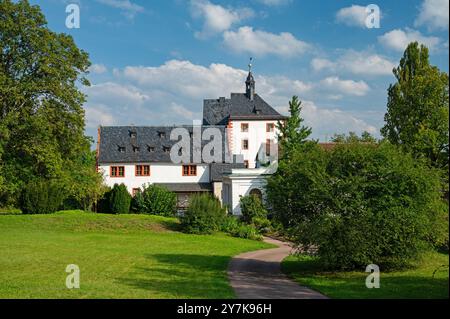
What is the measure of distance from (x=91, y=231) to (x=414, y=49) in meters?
31.6

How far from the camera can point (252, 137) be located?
70125 millimetres

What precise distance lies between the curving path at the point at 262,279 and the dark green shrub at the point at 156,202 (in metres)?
19.8

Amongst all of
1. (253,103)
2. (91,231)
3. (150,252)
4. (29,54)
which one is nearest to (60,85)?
(29,54)

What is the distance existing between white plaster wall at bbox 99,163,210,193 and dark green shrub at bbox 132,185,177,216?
9931mm

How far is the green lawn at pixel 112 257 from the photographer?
1573 centimetres

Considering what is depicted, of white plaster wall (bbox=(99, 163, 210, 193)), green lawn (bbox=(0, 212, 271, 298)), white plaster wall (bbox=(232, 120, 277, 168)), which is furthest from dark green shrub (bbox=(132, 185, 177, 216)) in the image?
white plaster wall (bbox=(232, 120, 277, 168))

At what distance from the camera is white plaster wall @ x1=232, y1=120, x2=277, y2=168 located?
69.6m

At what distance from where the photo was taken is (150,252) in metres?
27.3

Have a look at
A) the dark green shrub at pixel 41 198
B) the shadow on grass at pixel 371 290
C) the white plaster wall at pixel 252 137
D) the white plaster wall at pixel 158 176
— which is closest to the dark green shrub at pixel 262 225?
the dark green shrub at pixel 41 198

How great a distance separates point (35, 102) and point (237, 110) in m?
37.4

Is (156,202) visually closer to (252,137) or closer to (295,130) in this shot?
(295,130)

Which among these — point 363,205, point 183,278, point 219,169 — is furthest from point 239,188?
point 183,278

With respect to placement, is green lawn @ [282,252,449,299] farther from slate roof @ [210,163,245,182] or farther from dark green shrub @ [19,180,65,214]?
slate roof @ [210,163,245,182]
